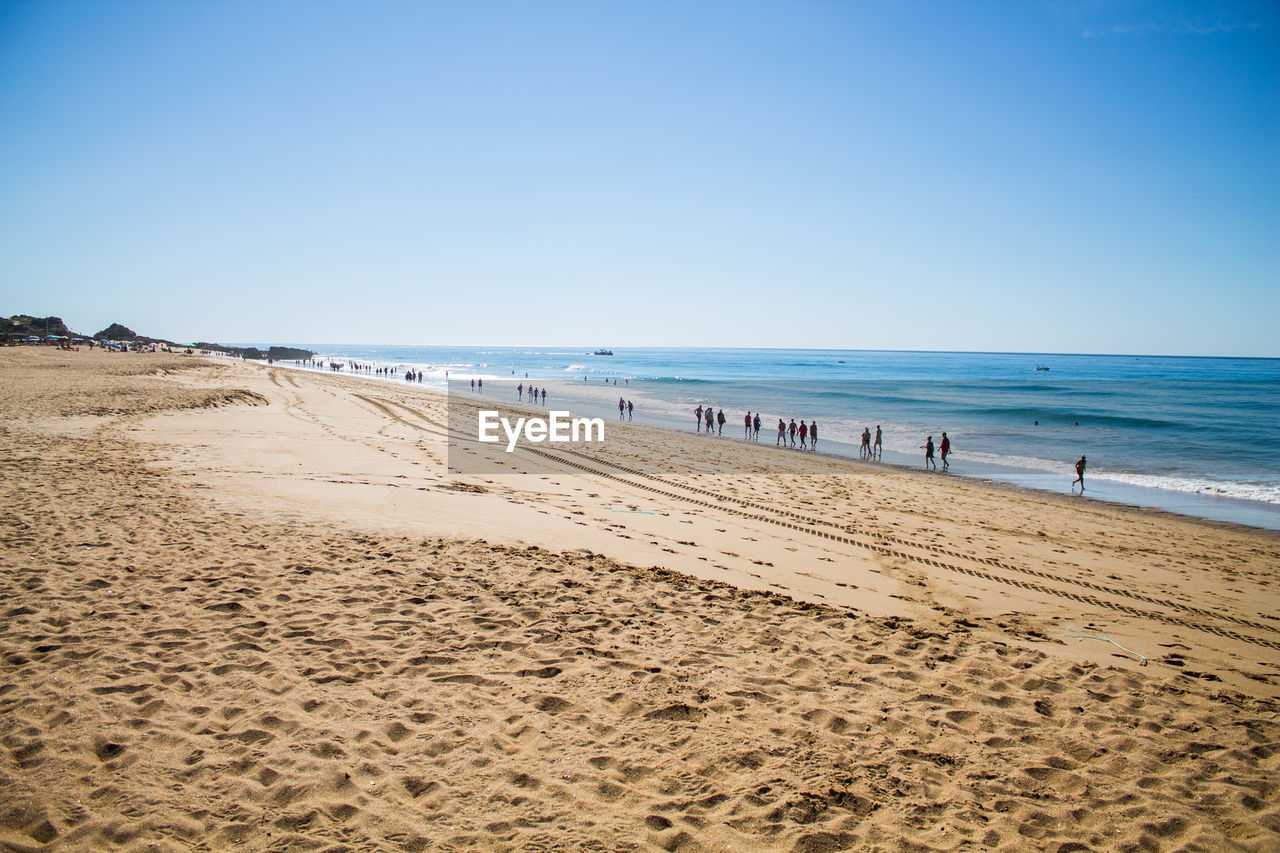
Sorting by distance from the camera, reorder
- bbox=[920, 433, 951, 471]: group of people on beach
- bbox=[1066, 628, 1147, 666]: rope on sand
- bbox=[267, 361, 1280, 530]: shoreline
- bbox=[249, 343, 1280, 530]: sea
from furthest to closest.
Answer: bbox=[920, 433, 951, 471]: group of people on beach, bbox=[249, 343, 1280, 530]: sea, bbox=[267, 361, 1280, 530]: shoreline, bbox=[1066, 628, 1147, 666]: rope on sand

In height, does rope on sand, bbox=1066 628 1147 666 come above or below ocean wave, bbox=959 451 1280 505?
above

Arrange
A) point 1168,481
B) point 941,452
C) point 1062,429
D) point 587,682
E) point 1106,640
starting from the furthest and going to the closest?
point 1062,429
point 941,452
point 1168,481
point 1106,640
point 587,682

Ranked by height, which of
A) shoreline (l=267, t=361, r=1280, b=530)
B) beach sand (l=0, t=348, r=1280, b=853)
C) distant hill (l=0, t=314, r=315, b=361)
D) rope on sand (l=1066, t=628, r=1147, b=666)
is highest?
distant hill (l=0, t=314, r=315, b=361)

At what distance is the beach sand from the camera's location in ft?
12.0

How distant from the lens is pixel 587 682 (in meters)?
5.14

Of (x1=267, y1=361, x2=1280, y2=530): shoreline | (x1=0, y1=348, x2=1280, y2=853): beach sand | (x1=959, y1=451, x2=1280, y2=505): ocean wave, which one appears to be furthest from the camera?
(x1=959, y1=451, x2=1280, y2=505): ocean wave

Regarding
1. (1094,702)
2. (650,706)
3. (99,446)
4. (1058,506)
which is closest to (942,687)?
(1094,702)

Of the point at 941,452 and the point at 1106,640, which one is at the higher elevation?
the point at 941,452

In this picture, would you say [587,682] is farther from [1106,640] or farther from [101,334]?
[101,334]

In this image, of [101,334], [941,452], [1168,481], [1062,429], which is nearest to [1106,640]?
[941,452]

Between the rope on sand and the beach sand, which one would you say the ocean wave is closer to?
the beach sand

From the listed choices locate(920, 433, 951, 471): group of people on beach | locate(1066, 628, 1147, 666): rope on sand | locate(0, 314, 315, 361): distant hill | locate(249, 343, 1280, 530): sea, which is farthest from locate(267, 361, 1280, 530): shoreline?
locate(0, 314, 315, 361): distant hill

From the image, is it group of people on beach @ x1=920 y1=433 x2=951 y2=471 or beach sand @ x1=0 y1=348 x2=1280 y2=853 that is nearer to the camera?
beach sand @ x1=0 y1=348 x2=1280 y2=853

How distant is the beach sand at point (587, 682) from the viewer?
12.0 ft
